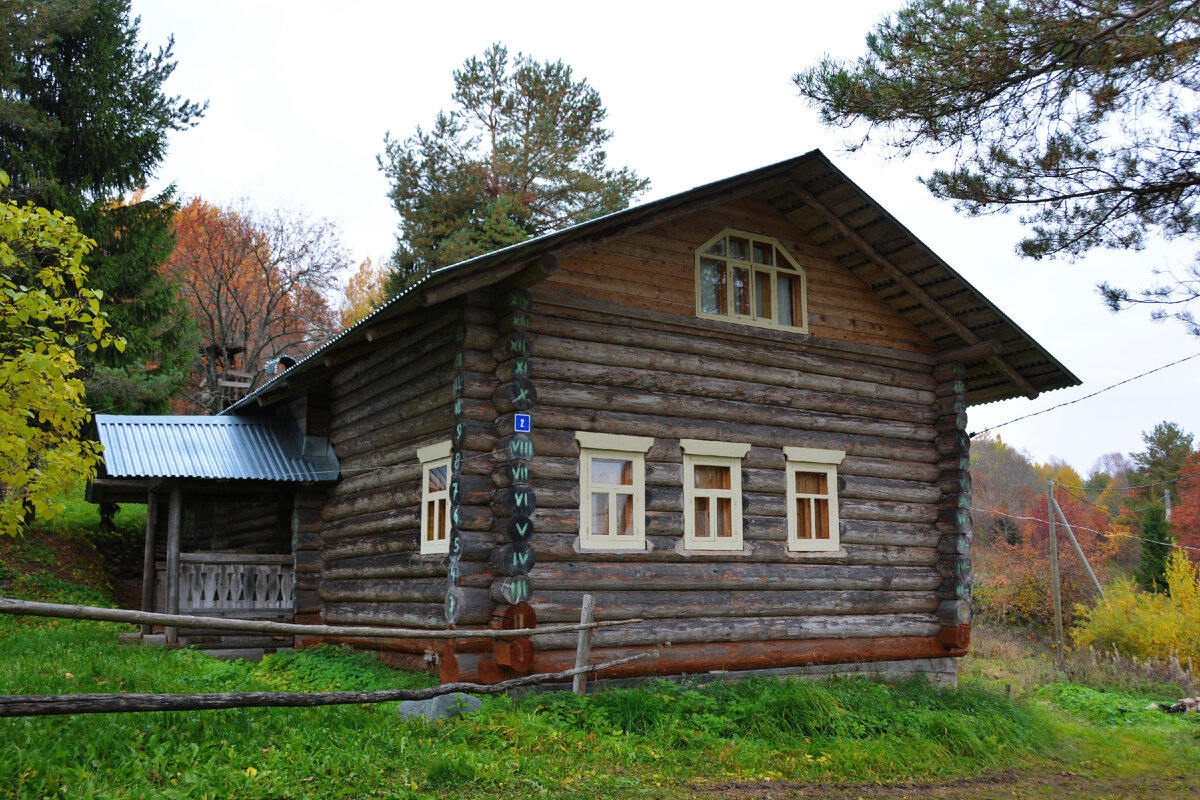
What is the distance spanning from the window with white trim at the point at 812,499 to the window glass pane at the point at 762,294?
2.12 meters

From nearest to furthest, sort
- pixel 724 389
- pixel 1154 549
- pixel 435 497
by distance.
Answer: pixel 435 497
pixel 724 389
pixel 1154 549

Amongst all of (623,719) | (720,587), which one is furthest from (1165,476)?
(623,719)

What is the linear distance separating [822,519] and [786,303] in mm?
3394

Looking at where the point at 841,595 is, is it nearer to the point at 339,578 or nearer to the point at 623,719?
the point at 623,719

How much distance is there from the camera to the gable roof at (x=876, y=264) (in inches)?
497

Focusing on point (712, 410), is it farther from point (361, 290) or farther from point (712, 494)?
point (361, 290)

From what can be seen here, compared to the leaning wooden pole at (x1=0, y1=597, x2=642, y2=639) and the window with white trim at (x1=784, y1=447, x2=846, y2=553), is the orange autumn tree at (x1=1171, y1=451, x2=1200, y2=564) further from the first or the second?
the leaning wooden pole at (x1=0, y1=597, x2=642, y2=639)

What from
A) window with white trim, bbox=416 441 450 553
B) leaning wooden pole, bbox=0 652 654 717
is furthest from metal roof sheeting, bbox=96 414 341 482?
leaning wooden pole, bbox=0 652 654 717

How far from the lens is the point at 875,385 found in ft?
50.0

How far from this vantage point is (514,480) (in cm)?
1120

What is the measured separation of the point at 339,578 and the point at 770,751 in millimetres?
8235

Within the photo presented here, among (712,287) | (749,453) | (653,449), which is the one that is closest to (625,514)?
(653,449)

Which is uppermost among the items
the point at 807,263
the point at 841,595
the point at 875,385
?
the point at 807,263

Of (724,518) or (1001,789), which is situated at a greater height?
(724,518)
